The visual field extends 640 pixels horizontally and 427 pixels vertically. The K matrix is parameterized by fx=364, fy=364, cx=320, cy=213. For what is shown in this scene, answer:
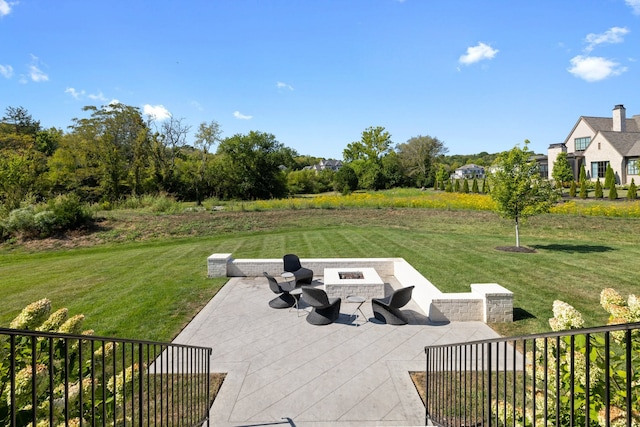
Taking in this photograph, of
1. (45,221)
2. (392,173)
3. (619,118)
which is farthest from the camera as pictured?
(392,173)

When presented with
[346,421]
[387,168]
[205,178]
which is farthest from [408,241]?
[387,168]

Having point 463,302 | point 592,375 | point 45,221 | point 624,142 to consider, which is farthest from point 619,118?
point 45,221

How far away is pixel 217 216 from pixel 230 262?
12.5 metres

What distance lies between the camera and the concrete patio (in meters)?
4.41

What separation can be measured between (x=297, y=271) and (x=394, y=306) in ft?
12.0

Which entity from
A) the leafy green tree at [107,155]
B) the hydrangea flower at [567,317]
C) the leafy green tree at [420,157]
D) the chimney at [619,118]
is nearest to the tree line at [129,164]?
the leafy green tree at [107,155]

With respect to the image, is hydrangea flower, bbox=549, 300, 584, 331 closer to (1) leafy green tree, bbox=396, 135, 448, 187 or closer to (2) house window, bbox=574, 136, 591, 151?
(2) house window, bbox=574, 136, 591, 151

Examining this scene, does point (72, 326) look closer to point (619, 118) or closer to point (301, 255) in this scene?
point (301, 255)

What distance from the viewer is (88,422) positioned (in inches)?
108

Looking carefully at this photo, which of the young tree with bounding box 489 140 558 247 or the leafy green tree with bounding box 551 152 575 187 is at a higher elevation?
the leafy green tree with bounding box 551 152 575 187

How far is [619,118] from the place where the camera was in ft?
135

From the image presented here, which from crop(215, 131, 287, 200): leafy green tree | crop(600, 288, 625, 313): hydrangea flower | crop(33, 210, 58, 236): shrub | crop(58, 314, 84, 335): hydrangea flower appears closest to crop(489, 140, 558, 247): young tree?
crop(600, 288, 625, 313): hydrangea flower

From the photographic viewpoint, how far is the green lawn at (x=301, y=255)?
8.12m

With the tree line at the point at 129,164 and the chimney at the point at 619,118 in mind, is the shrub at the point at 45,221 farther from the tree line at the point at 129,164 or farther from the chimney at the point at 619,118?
the chimney at the point at 619,118
